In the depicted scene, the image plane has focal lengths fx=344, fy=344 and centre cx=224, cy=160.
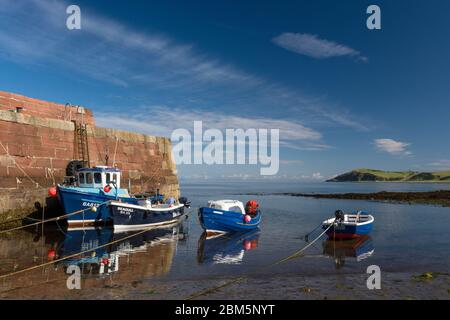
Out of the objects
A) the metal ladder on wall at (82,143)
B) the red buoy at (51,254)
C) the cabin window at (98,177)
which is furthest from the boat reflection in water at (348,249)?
the metal ladder on wall at (82,143)

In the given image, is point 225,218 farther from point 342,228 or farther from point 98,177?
point 98,177

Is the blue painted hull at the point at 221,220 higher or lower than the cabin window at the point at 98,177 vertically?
lower

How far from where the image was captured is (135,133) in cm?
3747

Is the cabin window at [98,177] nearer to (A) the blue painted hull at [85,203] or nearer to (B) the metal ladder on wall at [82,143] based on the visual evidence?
(A) the blue painted hull at [85,203]

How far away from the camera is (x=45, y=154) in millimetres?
26656

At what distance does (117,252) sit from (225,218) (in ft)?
26.7

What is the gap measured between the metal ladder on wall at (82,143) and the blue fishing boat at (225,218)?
1288 centimetres

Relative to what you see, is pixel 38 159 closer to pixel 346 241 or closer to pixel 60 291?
pixel 60 291

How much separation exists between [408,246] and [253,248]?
9640mm

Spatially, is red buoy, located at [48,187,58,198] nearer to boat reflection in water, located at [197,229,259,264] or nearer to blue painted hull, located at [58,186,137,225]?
blue painted hull, located at [58,186,137,225]

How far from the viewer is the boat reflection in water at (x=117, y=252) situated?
560 inches

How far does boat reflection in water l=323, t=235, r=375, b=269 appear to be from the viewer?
1735cm

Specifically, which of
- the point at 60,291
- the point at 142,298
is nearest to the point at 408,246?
the point at 142,298

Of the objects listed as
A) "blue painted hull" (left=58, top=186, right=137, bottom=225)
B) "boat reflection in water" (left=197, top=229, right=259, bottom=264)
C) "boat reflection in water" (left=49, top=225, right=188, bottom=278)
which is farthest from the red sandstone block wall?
"boat reflection in water" (left=197, top=229, right=259, bottom=264)
